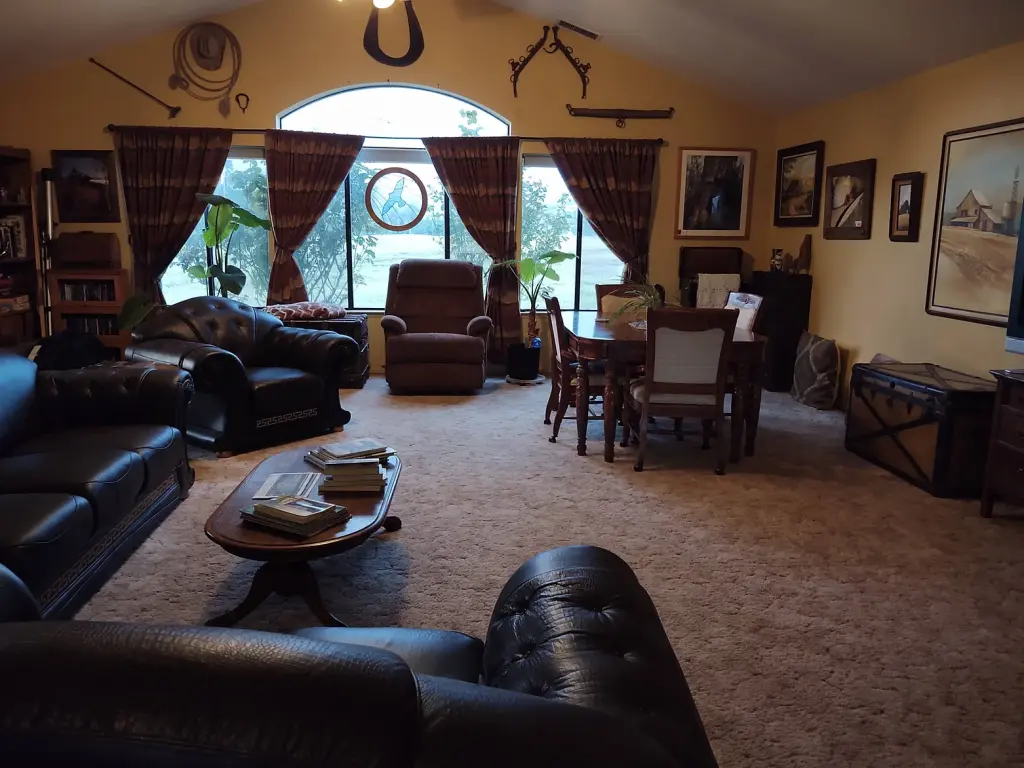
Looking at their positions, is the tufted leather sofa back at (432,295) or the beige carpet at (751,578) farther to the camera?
the tufted leather sofa back at (432,295)

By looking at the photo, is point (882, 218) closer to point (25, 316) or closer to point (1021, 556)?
point (1021, 556)

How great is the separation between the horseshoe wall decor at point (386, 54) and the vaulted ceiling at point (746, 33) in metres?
0.55

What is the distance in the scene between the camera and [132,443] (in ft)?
10.0

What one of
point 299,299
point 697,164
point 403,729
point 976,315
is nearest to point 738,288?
point 697,164

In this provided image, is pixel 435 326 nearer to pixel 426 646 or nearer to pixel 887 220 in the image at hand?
pixel 887 220

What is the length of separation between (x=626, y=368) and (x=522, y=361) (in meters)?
2.28

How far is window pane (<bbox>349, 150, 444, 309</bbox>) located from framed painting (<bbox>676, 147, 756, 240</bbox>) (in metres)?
2.22

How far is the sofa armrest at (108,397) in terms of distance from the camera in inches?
131

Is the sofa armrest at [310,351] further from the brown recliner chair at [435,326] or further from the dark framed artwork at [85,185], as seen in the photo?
the dark framed artwork at [85,185]

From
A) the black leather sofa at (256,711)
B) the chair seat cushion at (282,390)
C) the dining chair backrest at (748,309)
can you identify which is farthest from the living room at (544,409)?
the dining chair backrest at (748,309)

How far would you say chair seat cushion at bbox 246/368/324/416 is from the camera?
4.42 metres

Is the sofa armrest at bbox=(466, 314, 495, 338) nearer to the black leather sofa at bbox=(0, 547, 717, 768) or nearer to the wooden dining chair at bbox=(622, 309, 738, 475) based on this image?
the wooden dining chair at bbox=(622, 309, 738, 475)

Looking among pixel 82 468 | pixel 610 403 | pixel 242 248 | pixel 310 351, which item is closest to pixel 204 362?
pixel 310 351

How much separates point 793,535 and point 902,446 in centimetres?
118
